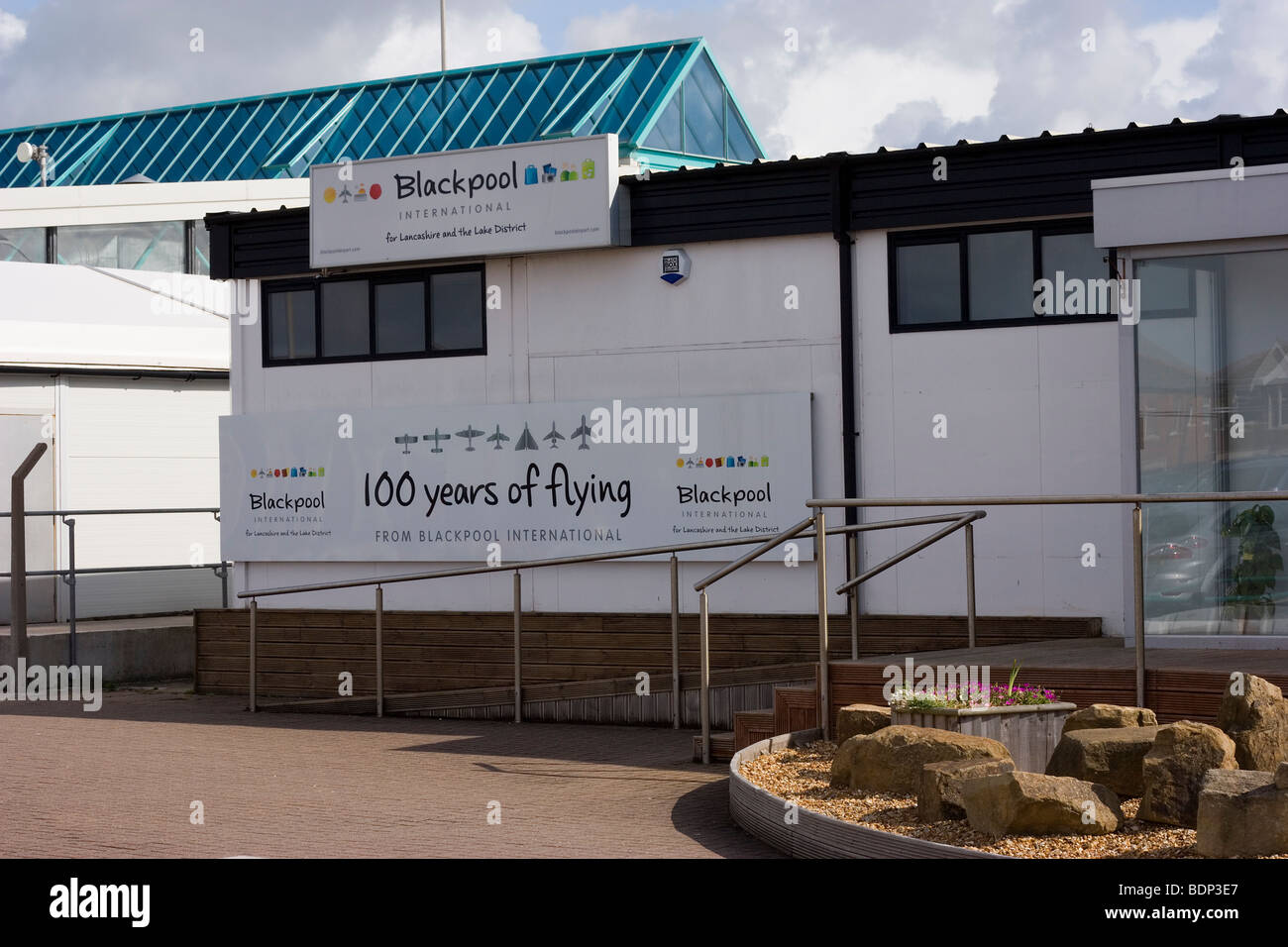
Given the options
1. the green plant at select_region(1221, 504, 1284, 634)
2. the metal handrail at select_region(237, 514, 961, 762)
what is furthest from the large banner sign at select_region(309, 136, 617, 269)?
the green plant at select_region(1221, 504, 1284, 634)

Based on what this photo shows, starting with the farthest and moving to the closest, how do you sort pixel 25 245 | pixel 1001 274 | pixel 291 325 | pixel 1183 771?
pixel 25 245, pixel 291 325, pixel 1001 274, pixel 1183 771

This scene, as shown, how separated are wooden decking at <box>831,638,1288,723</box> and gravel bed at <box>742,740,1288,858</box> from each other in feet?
2.35

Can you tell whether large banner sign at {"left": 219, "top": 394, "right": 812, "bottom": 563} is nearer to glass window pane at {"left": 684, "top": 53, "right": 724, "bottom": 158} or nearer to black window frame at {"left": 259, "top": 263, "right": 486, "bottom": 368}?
black window frame at {"left": 259, "top": 263, "right": 486, "bottom": 368}

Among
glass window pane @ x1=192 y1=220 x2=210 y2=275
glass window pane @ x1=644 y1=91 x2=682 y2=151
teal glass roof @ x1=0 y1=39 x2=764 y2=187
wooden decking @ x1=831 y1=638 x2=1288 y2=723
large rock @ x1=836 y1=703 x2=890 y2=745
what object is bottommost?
large rock @ x1=836 y1=703 x2=890 y2=745

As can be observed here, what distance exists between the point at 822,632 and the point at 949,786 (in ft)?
7.51

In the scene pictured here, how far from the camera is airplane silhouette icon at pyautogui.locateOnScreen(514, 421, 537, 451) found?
49.7ft

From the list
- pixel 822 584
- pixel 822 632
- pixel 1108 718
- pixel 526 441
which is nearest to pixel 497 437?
pixel 526 441

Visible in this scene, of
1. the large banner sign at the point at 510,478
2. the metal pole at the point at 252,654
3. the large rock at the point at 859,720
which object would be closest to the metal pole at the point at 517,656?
the large banner sign at the point at 510,478

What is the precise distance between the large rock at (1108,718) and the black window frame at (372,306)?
313 inches

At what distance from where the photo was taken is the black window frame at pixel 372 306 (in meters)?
15.6

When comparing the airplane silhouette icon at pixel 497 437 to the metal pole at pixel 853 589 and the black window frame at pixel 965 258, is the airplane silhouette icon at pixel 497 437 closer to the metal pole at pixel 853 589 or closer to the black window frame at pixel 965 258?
the metal pole at pixel 853 589

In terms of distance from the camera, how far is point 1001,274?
44.3 feet

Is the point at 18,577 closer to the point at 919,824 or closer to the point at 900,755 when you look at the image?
the point at 900,755
